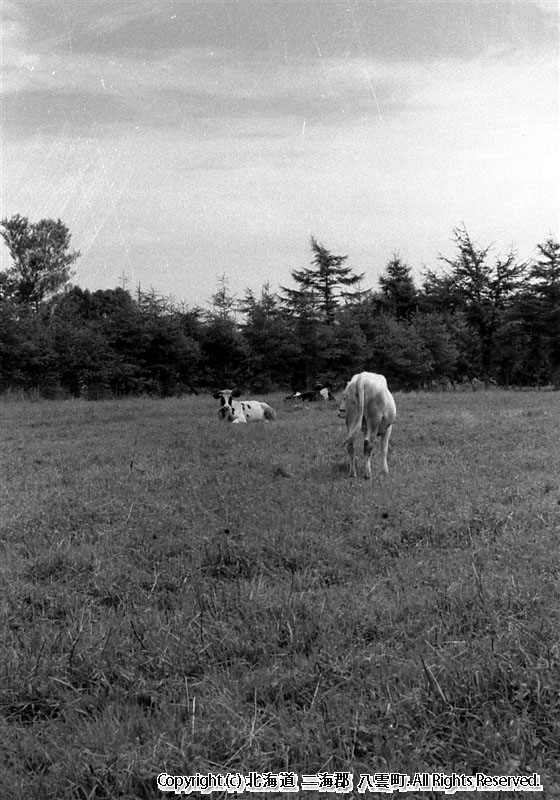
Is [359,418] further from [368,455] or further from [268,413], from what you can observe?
[268,413]

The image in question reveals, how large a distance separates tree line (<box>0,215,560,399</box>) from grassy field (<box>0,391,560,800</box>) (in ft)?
60.2

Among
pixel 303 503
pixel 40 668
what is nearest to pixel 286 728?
pixel 40 668

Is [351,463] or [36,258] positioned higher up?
[36,258]

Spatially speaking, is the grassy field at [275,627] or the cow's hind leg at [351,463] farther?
the cow's hind leg at [351,463]

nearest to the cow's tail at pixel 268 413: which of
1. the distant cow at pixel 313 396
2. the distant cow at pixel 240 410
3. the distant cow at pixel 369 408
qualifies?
the distant cow at pixel 240 410

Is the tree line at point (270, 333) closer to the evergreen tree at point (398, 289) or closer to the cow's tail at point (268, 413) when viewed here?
the evergreen tree at point (398, 289)

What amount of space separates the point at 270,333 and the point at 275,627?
25895mm

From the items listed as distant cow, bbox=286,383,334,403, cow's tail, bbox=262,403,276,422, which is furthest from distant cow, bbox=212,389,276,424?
distant cow, bbox=286,383,334,403

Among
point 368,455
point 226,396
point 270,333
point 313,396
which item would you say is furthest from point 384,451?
point 270,333

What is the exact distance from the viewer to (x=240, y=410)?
1767 cm

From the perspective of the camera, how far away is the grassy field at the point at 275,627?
260 centimetres

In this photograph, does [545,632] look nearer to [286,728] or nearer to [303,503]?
[286,728]

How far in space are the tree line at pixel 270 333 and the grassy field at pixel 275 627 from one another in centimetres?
1834

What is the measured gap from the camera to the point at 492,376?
35094 mm
